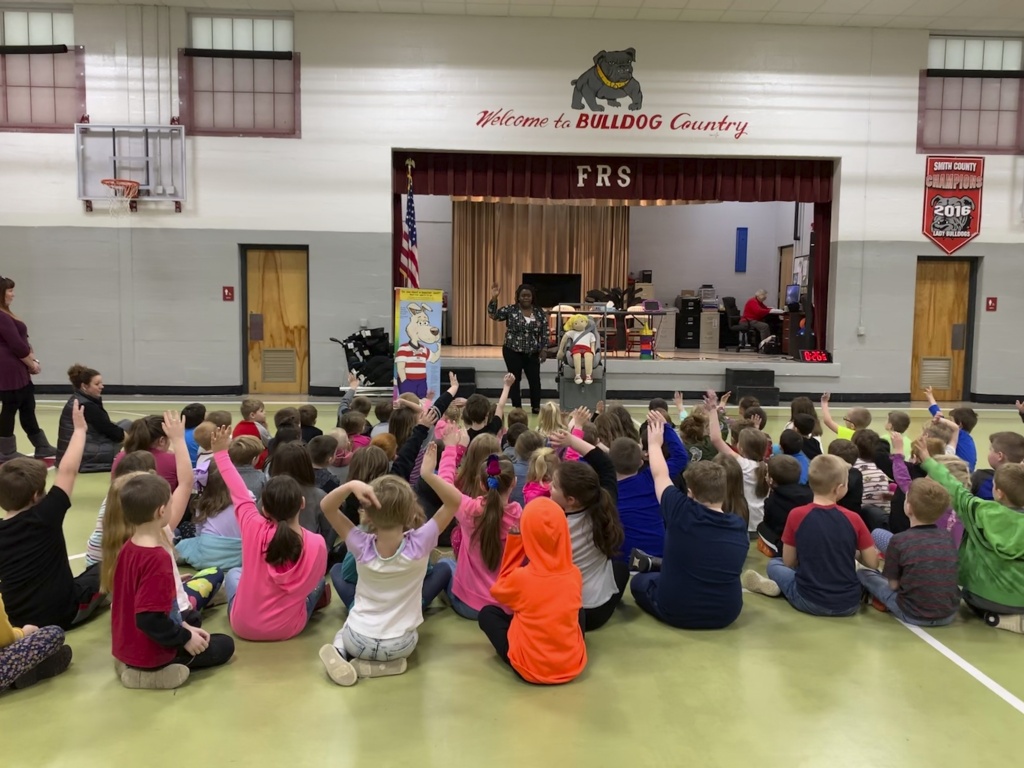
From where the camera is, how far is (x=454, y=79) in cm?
1177

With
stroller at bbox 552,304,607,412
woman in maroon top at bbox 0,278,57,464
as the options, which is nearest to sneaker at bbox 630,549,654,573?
woman in maroon top at bbox 0,278,57,464

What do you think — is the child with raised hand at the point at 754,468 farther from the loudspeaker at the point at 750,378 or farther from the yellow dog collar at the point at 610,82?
the yellow dog collar at the point at 610,82

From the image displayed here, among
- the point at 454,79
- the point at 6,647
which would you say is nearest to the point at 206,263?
the point at 454,79

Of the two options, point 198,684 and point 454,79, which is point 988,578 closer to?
point 198,684

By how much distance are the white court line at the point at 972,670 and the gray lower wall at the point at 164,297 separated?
932 centimetres

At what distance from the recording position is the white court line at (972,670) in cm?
315

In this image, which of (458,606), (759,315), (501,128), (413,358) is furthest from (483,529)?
(759,315)

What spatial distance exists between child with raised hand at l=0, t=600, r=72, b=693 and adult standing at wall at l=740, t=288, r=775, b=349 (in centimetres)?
1416

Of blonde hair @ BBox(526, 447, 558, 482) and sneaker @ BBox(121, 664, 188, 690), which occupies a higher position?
blonde hair @ BBox(526, 447, 558, 482)

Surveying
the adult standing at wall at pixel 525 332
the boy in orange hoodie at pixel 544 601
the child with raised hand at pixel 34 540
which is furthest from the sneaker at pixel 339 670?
the adult standing at wall at pixel 525 332

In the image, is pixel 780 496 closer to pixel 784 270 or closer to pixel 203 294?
pixel 203 294

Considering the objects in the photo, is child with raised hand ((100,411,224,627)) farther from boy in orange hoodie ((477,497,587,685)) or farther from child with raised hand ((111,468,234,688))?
boy in orange hoodie ((477,497,587,685))

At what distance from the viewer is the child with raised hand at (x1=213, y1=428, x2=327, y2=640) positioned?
3.29m

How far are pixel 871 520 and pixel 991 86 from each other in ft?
34.2
